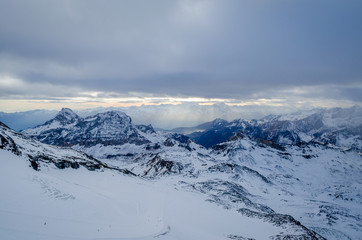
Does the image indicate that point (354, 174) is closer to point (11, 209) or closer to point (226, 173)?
point (226, 173)

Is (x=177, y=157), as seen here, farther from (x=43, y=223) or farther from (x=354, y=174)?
(x=354, y=174)

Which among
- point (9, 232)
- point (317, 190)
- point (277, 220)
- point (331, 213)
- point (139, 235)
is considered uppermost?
point (9, 232)

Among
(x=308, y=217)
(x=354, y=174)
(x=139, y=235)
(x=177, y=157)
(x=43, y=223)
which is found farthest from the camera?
(x=354, y=174)

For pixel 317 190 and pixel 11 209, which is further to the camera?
pixel 317 190

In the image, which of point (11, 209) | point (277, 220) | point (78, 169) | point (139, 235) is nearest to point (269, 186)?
point (277, 220)

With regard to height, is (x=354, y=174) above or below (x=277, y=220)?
below

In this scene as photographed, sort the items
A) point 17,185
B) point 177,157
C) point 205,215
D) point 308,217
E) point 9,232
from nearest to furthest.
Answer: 1. point 9,232
2. point 17,185
3. point 205,215
4. point 308,217
5. point 177,157

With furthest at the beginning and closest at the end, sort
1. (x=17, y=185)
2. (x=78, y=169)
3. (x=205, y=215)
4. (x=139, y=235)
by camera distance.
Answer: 1. (x=78, y=169)
2. (x=205, y=215)
3. (x=17, y=185)
4. (x=139, y=235)

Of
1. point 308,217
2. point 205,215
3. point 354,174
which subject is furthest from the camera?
point 354,174

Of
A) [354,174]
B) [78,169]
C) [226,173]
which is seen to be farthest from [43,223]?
[354,174]
